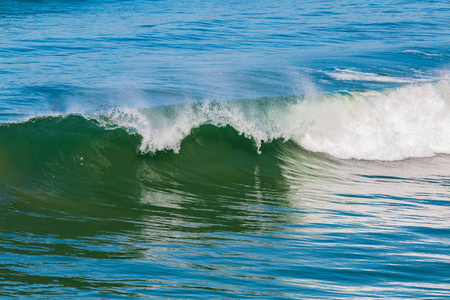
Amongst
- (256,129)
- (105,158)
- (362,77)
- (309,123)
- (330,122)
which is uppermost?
(362,77)

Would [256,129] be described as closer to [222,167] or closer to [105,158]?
[222,167]

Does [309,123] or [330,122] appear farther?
[330,122]

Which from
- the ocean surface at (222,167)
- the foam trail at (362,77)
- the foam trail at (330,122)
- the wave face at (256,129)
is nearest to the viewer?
Result: the ocean surface at (222,167)

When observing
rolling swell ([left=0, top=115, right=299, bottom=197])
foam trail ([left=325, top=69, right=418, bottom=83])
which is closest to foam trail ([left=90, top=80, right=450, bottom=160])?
rolling swell ([left=0, top=115, right=299, bottom=197])

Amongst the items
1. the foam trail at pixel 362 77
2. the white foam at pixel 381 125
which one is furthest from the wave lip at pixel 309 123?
the foam trail at pixel 362 77

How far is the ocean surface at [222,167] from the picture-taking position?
5.17m

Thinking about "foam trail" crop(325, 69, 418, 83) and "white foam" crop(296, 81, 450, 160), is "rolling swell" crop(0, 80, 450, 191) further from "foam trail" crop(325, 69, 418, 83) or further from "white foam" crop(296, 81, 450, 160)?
"foam trail" crop(325, 69, 418, 83)

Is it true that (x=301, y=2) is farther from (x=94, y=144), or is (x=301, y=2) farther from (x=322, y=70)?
(x=94, y=144)

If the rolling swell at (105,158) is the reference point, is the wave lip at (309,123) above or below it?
above

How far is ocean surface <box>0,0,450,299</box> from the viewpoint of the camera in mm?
5168

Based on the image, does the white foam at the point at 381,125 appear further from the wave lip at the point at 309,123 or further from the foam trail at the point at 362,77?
the foam trail at the point at 362,77

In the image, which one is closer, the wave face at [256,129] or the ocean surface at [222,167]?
the ocean surface at [222,167]

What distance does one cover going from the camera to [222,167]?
9.27 metres

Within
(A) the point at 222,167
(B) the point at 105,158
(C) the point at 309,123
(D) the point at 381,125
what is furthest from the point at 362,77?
(B) the point at 105,158
